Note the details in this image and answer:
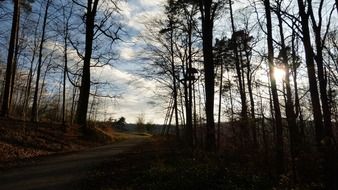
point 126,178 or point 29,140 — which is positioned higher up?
point 29,140

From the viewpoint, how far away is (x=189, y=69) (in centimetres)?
2786

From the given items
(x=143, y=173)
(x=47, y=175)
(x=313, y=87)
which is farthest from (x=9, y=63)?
(x=313, y=87)

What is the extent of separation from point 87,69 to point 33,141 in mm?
7747

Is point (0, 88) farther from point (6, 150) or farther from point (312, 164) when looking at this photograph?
point (312, 164)

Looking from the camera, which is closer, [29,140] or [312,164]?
[312,164]

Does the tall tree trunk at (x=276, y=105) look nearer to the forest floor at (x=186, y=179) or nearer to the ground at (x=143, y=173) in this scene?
the ground at (x=143, y=173)

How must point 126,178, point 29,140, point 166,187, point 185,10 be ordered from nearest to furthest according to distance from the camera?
1. point 166,187
2. point 126,178
3. point 29,140
4. point 185,10

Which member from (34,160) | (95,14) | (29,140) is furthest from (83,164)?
(95,14)

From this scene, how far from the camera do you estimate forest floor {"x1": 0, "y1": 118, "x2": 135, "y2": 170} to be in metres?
13.0

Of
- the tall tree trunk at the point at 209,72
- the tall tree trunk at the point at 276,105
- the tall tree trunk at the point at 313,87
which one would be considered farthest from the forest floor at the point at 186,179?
the tall tree trunk at the point at 209,72

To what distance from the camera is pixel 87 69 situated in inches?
889

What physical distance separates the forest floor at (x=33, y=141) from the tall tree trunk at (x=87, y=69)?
39.6 inches

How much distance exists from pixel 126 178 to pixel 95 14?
1640 cm

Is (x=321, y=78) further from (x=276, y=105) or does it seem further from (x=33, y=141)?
(x=33, y=141)
